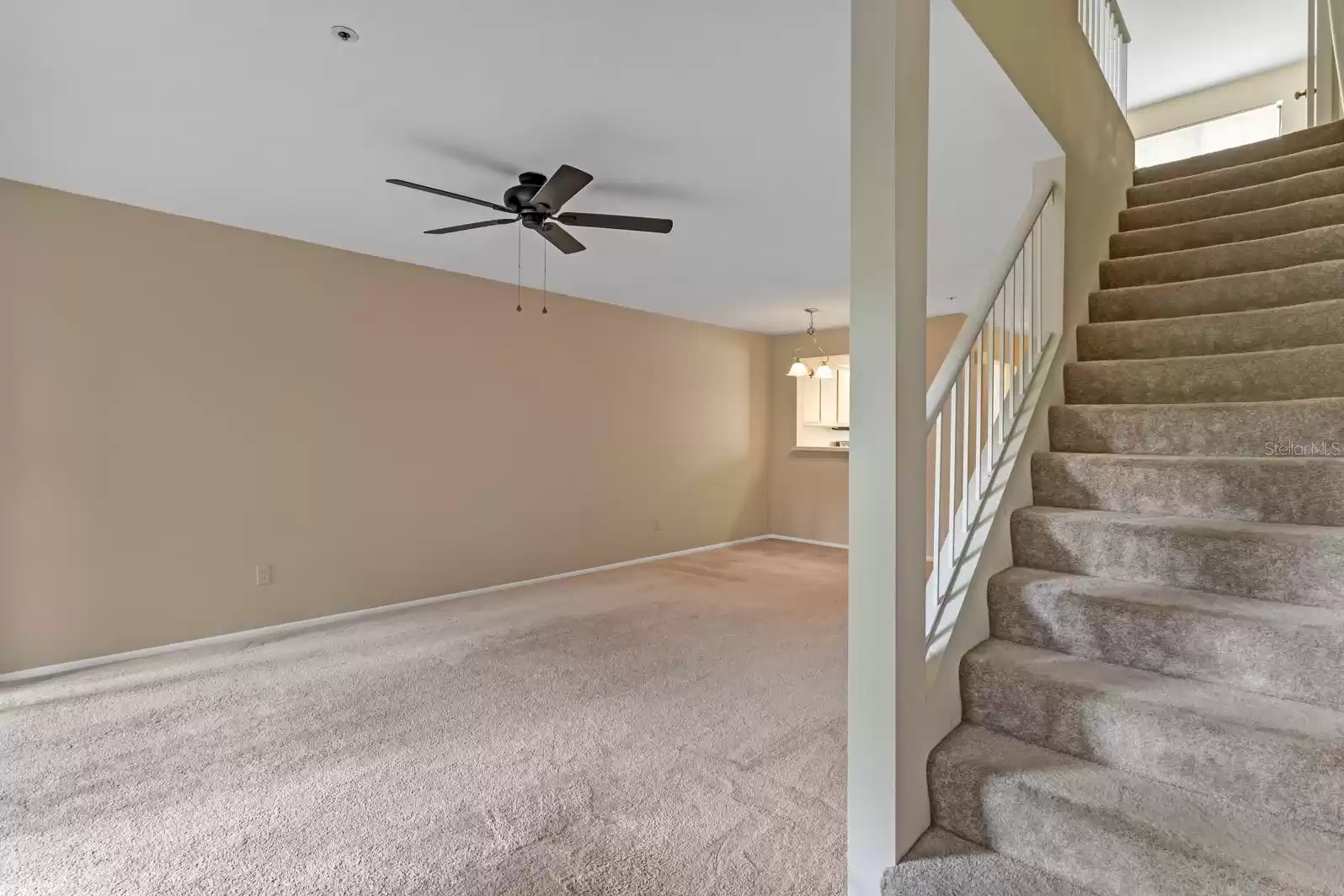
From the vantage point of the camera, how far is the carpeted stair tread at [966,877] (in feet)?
4.53

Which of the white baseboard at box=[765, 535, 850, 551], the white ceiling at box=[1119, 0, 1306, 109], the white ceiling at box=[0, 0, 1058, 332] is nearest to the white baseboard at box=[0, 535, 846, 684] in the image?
the white baseboard at box=[765, 535, 850, 551]

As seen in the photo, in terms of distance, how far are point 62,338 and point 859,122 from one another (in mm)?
4062

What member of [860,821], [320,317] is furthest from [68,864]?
[320,317]

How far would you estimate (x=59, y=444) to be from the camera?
331 cm

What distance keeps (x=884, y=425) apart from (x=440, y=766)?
6.60 ft

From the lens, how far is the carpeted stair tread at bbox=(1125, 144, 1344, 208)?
10.6 ft

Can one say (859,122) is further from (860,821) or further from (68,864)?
(68,864)

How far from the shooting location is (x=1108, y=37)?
12.3ft

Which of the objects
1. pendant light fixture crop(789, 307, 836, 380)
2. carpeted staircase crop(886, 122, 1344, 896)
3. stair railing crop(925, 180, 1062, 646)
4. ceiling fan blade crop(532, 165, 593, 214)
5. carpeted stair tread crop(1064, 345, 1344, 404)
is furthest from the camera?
pendant light fixture crop(789, 307, 836, 380)

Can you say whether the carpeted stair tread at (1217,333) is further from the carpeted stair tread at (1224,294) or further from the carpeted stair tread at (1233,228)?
the carpeted stair tread at (1233,228)

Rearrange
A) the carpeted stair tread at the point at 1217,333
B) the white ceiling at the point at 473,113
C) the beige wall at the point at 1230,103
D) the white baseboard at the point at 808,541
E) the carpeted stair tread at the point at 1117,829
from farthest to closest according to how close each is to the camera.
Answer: the white baseboard at the point at 808,541 < the beige wall at the point at 1230,103 < the carpeted stair tread at the point at 1217,333 < the white ceiling at the point at 473,113 < the carpeted stair tread at the point at 1117,829

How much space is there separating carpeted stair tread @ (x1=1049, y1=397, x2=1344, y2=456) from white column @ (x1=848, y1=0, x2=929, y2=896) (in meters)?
1.37

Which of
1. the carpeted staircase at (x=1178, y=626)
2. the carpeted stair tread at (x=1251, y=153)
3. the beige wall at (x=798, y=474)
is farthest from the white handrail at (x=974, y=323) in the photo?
the beige wall at (x=798, y=474)

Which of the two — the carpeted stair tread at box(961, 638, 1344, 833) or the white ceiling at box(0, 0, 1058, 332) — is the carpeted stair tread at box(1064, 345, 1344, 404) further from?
the carpeted stair tread at box(961, 638, 1344, 833)
